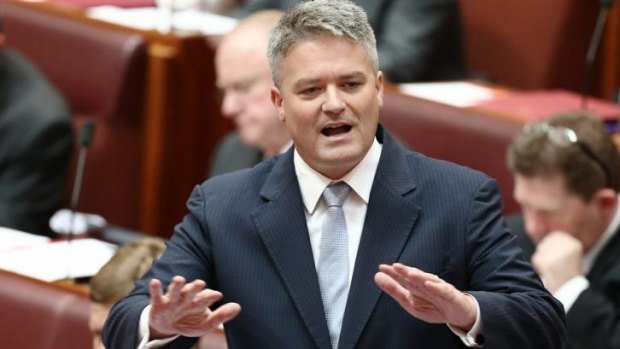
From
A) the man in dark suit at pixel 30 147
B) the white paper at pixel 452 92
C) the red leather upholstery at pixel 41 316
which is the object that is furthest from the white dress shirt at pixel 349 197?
the man in dark suit at pixel 30 147

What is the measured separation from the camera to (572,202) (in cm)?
271

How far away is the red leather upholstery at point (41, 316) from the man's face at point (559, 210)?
0.85 m

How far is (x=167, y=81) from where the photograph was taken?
3.79m

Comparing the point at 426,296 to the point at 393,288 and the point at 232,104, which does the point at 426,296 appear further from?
the point at 232,104

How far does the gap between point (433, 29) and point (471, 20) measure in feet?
1.15

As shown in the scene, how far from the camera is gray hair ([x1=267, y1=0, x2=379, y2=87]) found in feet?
5.40

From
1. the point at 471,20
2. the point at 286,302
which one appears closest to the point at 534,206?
the point at 286,302

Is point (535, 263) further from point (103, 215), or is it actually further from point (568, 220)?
point (103, 215)

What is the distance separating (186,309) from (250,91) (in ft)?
5.36

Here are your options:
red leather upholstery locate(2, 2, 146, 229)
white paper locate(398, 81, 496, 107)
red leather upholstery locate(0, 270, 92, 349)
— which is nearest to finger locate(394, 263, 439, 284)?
red leather upholstery locate(0, 270, 92, 349)

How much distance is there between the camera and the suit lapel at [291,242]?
65.5 inches

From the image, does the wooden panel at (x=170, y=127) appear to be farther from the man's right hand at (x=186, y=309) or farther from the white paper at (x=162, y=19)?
the man's right hand at (x=186, y=309)

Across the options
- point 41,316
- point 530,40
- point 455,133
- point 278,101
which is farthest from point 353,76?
point 530,40

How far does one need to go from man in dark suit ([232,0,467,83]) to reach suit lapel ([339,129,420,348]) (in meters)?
1.99
